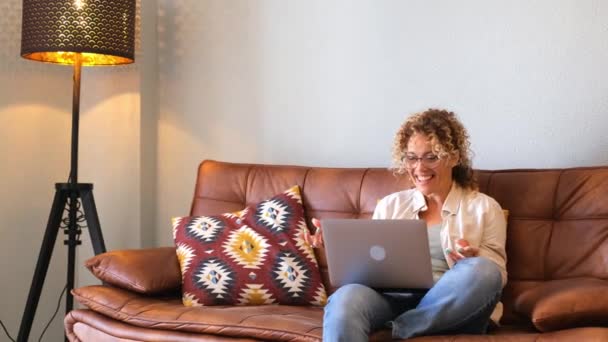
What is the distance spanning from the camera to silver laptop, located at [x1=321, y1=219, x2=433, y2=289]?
2.11 metres

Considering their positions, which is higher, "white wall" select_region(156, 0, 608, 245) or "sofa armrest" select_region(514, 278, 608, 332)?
"white wall" select_region(156, 0, 608, 245)

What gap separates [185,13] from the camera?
369 centimetres

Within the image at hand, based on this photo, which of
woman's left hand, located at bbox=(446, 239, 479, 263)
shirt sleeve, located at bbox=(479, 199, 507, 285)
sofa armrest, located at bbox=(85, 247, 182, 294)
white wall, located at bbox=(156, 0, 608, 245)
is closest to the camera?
woman's left hand, located at bbox=(446, 239, 479, 263)

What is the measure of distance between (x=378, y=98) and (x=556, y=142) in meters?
0.71

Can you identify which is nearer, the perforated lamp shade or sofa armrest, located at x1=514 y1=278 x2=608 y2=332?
sofa armrest, located at x1=514 y1=278 x2=608 y2=332

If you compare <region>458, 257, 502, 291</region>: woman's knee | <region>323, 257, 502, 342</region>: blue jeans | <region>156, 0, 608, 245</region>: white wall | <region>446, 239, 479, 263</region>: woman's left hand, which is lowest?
<region>323, 257, 502, 342</region>: blue jeans

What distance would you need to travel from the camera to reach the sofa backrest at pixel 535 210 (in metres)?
2.44

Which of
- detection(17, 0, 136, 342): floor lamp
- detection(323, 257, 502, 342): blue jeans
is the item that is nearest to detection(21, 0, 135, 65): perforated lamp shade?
detection(17, 0, 136, 342): floor lamp

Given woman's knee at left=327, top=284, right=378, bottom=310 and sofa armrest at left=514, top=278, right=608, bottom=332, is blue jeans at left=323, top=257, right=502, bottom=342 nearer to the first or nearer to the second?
woman's knee at left=327, top=284, right=378, bottom=310

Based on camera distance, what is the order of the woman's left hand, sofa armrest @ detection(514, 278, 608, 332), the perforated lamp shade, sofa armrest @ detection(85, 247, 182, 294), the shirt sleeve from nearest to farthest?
sofa armrest @ detection(514, 278, 608, 332)
the woman's left hand
the shirt sleeve
sofa armrest @ detection(85, 247, 182, 294)
the perforated lamp shade

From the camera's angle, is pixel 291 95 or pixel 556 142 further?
pixel 291 95

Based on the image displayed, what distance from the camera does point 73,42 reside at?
3066 mm

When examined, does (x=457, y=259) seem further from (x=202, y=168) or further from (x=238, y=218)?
(x=202, y=168)

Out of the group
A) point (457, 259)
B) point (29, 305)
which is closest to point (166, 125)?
point (29, 305)
